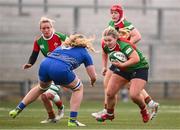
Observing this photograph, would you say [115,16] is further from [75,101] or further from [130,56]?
[75,101]

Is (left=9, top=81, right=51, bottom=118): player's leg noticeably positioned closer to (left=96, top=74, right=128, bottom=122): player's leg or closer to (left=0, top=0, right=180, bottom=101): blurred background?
(left=96, top=74, right=128, bottom=122): player's leg

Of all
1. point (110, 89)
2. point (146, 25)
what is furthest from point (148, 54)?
point (110, 89)

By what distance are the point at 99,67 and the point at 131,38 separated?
13.1 metres

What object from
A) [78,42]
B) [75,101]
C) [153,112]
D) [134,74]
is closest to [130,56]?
[134,74]

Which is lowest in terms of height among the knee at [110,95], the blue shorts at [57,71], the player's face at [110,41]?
the knee at [110,95]

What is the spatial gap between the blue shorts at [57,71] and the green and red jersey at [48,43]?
1.32m

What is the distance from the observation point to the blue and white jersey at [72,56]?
46.4 feet

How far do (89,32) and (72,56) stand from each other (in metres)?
16.6

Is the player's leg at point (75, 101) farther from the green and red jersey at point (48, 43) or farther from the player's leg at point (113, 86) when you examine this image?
the green and red jersey at point (48, 43)

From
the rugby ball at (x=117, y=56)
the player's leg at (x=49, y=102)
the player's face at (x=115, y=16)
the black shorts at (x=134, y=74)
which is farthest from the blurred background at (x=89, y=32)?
the rugby ball at (x=117, y=56)

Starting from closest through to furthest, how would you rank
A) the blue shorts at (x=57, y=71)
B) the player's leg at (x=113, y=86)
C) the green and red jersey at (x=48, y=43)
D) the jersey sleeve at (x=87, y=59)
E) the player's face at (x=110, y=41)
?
the blue shorts at (x=57, y=71)
the jersey sleeve at (x=87, y=59)
the player's face at (x=110, y=41)
the player's leg at (x=113, y=86)
the green and red jersey at (x=48, y=43)

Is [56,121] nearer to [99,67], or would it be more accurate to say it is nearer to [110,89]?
[110,89]

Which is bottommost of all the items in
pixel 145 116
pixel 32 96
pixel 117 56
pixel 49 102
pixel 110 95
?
pixel 145 116

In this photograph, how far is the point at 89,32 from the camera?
101ft
